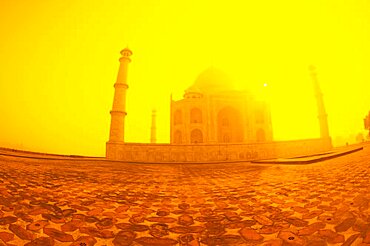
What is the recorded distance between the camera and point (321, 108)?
20.2 meters

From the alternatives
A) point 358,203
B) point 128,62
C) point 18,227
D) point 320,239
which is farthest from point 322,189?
point 128,62

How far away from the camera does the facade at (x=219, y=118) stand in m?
21.2

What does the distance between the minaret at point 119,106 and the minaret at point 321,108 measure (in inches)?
726

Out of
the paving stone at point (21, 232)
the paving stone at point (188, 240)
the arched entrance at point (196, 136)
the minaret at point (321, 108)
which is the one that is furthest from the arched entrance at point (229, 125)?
the paving stone at point (21, 232)

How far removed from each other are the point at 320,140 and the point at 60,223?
21.7 metres

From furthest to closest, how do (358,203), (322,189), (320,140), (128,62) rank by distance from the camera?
A: (320,140) → (128,62) → (322,189) → (358,203)

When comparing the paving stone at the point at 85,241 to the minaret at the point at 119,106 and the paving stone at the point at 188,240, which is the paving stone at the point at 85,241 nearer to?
the paving stone at the point at 188,240

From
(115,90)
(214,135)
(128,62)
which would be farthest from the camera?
(214,135)

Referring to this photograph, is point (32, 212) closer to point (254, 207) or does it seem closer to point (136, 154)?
point (254, 207)

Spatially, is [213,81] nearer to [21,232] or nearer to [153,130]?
[153,130]

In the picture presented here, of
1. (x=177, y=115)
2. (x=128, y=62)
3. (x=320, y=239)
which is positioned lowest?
(x=320, y=239)

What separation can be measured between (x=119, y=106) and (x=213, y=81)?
14784 mm

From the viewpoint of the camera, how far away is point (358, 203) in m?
2.12

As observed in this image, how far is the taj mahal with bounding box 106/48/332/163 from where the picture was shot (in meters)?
14.1
